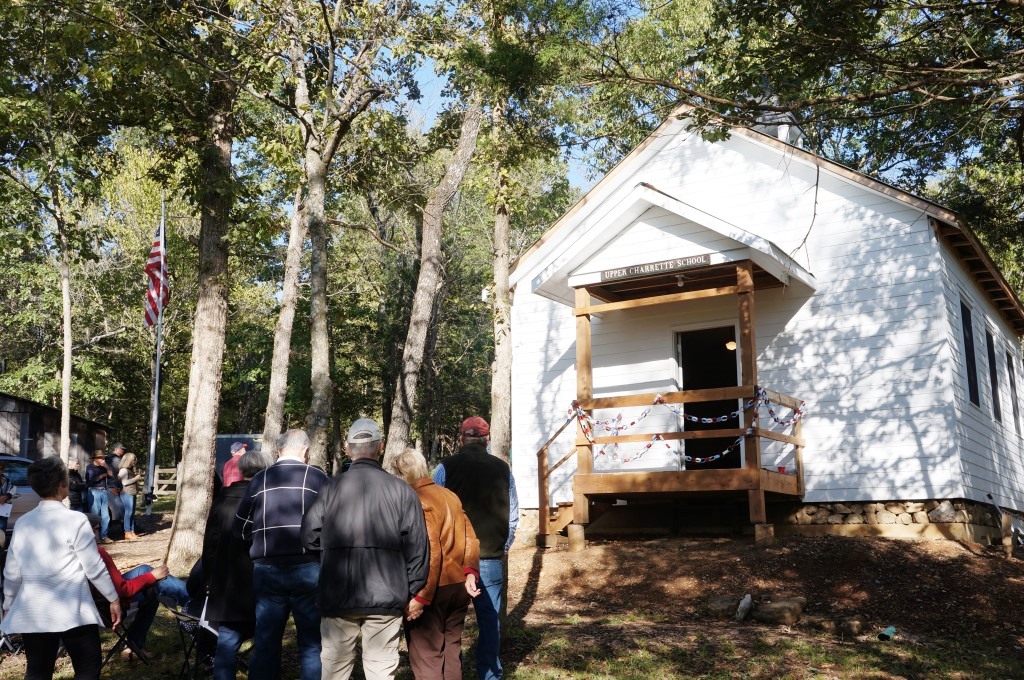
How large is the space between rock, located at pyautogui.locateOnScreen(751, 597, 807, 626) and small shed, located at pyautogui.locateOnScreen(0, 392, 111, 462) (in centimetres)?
1790

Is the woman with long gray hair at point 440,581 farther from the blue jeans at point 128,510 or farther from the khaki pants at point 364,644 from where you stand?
the blue jeans at point 128,510

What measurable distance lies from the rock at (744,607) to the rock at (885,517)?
4.38m

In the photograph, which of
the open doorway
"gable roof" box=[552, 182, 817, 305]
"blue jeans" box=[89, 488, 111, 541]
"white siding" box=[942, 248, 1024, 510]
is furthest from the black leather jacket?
"blue jeans" box=[89, 488, 111, 541]

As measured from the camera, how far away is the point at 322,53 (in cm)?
1491

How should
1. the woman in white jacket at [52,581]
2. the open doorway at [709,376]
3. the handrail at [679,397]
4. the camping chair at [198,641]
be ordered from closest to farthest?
the woman in white jacket at [52,581] → the camping chair at [198,641] → the handrail at [679,397] → the open doorway at [709,376]

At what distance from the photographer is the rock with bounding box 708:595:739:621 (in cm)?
970

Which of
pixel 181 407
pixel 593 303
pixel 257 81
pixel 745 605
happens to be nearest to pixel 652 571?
pixel 745 605

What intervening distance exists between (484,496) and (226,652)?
1972 mm

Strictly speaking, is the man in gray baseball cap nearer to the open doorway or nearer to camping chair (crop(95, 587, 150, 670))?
camping chair (crop(95, 587, 150, 670))

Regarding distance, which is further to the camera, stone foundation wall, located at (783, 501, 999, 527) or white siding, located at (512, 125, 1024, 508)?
white siding, located at (512, 125, 1024, 508)

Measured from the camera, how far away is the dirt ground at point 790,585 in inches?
364

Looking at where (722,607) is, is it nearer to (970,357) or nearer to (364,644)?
(364,644)

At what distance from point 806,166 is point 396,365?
76.6 feet

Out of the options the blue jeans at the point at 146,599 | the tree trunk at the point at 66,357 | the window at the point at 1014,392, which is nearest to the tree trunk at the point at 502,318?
the blue jeans at the point at 146,599
